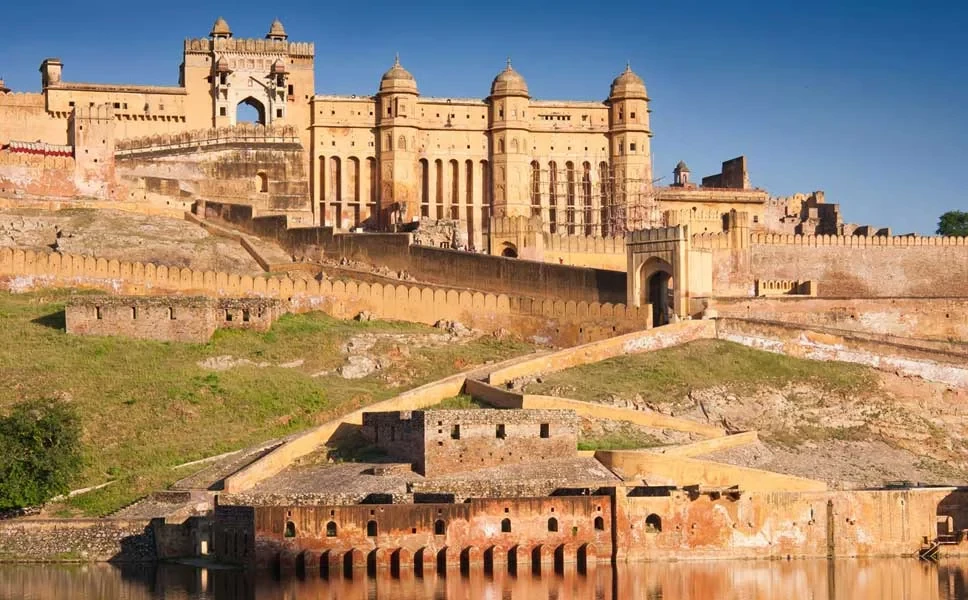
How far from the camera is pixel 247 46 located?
216 ft

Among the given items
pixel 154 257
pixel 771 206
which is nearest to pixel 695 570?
pixel 154 257

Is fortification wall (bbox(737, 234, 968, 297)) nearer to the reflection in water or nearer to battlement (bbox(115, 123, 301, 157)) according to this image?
battlement (bbox(115, 123, 301, 157))

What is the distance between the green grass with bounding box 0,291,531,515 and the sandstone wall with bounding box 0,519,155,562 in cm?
134

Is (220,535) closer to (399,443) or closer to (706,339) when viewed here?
(399,443)

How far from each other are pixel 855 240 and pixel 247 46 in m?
20.3

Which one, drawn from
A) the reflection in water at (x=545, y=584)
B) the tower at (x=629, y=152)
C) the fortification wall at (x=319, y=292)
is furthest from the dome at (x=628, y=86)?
the reflection in water at (x=545, y=584)

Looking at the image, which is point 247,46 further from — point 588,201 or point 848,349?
point 848,349

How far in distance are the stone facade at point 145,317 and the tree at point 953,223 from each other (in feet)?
136

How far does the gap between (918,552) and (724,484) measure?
12.6 feet

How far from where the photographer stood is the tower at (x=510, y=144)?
65.7m

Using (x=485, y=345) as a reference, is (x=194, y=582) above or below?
below

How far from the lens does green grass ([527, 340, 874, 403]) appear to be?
46.2m

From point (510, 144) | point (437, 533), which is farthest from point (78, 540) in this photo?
point (510, 144)

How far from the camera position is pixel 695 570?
117ft
